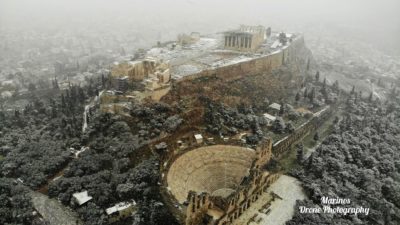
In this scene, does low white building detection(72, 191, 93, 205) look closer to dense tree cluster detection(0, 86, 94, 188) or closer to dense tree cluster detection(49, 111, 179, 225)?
dense tree cluster detection(49, 111, 179, 225)

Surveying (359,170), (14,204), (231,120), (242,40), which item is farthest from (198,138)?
(242,40)

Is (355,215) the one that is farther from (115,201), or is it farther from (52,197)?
(52,197)

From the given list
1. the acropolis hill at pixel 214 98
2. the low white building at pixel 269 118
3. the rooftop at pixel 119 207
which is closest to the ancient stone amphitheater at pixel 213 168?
the acropolis hill at pixel 214 98

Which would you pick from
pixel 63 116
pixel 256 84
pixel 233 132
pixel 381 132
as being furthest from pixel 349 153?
pixel 63 116

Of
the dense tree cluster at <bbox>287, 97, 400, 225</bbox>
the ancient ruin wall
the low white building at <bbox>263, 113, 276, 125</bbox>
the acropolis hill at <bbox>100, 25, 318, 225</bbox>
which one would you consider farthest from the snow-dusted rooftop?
the dense tree cluster at <bbox>287, 97, 400, 225</bbox>

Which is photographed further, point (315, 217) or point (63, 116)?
point (63, 116)

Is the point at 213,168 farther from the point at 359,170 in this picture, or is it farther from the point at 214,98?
the point at 359,170
